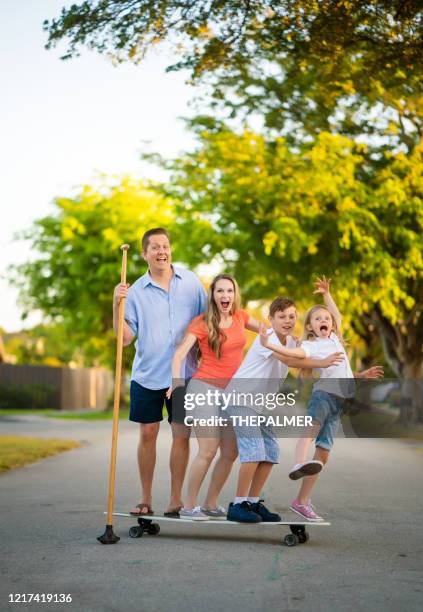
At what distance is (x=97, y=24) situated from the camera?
608 inches

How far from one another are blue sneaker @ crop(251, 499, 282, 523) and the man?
2.03ft

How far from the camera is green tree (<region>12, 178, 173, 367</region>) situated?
41875 millimetres

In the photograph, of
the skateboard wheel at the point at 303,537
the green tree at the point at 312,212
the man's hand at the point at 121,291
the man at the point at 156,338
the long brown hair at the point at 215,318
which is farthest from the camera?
the green tree at the point at 312,212

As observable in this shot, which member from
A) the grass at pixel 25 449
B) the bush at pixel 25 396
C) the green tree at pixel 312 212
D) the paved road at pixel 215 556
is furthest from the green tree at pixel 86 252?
the paved road at pixel 215 556

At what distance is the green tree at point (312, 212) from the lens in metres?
22.5

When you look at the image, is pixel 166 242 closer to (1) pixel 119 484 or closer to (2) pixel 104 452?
(1) pixel 119 484

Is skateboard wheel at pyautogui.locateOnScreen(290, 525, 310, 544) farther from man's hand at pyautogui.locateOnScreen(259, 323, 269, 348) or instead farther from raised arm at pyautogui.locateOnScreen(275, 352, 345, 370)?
man's hand at pyautogui.locateOnScreen(259, 323, 269, 348)

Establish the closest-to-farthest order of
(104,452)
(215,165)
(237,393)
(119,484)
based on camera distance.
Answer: (237,393), (119,484), (104,452), (215,165)

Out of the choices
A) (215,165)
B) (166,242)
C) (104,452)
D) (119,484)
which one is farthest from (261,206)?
(166,242)

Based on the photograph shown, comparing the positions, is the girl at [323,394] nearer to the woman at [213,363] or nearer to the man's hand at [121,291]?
the woman at [213,363]

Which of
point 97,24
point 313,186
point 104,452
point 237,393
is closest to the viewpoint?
point 237,393

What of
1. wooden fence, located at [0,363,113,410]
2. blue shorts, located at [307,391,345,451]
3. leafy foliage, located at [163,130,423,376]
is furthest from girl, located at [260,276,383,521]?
wooden fence, located at [0,363,113,410]

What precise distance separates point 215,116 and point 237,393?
57.5 ft

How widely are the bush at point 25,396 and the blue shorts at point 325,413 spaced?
3579cm
